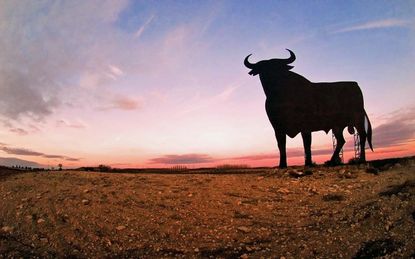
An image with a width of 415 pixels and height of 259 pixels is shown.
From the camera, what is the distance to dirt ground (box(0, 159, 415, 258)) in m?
5.91

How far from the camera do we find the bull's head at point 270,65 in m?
14.1

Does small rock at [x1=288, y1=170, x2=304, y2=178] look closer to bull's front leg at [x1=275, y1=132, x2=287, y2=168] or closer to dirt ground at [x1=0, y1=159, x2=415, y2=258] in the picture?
dirt ground at [x1=0, y1=159, x2=415, y2=258]

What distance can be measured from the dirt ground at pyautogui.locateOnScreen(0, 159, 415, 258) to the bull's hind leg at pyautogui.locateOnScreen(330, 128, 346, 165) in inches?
113

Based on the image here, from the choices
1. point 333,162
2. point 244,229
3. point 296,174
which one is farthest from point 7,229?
point 333,162

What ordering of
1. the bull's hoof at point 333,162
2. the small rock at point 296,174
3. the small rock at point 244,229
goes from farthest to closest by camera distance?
the bull's hoof at point 333,162 → the small rock at point 296,174 → the small rock at point 244,229

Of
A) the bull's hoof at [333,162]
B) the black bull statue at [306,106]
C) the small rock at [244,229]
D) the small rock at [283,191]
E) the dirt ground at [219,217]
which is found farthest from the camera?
the black bull statue at [306,106]

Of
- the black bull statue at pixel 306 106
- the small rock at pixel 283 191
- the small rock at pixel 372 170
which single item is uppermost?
the black bull statue at pixel 306 106

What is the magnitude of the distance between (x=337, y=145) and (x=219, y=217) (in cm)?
809

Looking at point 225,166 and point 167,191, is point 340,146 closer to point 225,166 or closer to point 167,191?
point 225,166

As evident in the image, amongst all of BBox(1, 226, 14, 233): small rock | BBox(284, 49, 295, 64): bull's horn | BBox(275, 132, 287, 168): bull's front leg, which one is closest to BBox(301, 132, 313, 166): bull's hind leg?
BBox(275, 132, 287, 168): bull's front leg

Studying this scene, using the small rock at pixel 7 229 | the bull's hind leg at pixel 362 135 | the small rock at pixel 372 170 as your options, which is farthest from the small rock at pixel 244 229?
the bull's hind leg at pixel 362 135

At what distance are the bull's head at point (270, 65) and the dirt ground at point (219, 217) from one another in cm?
516

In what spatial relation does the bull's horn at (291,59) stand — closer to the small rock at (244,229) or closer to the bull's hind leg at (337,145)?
the bull's hind leg at (337,145)

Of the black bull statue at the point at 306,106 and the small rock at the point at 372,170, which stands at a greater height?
the black bull statue at the point at 306,106
